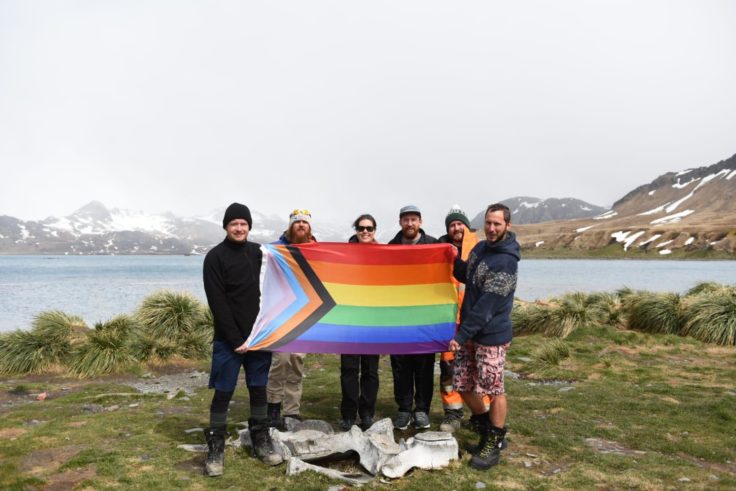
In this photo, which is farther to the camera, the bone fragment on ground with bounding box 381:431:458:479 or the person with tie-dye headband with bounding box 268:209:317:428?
the person with tie-dye headband with bounding box 268:209:317:428

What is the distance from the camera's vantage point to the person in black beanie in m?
5.94

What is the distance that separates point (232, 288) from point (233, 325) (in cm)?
44

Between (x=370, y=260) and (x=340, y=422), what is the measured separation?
2414mm

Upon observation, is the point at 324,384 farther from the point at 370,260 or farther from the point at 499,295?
the point at 499,295

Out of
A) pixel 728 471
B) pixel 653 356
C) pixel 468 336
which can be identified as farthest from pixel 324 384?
pixel 653 356

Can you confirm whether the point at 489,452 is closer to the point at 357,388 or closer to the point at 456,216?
the point at 357,388

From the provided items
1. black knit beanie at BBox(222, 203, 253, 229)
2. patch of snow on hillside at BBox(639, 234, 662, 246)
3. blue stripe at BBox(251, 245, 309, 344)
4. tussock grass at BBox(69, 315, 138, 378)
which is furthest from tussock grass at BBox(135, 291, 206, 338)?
patch of snow on hillside at BBox(639, 234, 662, 246)

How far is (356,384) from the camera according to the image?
7.16 meters

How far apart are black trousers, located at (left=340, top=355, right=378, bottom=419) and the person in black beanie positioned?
3.98ft

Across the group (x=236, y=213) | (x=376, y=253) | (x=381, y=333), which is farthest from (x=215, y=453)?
(x=376, y=253)

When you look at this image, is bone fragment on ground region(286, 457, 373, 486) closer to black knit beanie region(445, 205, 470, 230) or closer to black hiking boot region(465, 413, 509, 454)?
black hiking boot region(465, 413, 509, 454)

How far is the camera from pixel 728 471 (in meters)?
5.84

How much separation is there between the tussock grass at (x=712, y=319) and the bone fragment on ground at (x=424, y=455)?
12154 millimetres

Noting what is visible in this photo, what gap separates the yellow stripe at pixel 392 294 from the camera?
7398 millimetres
